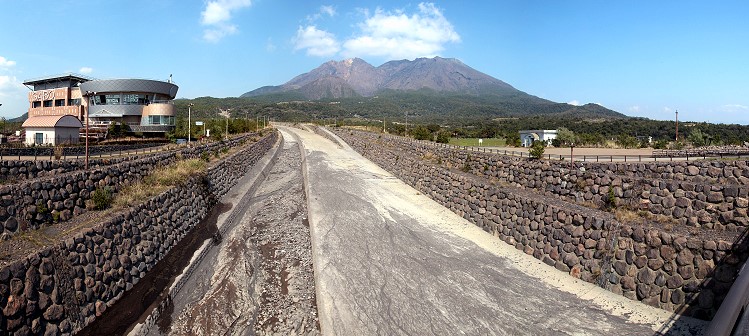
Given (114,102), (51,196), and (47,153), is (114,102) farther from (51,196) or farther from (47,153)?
Answer: (51,196)

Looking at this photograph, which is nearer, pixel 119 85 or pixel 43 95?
pixel 119 85

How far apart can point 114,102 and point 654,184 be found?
6373 centimetres

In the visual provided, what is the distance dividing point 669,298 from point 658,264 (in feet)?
2.92

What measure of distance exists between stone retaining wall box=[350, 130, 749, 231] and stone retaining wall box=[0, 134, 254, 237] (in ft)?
58.8

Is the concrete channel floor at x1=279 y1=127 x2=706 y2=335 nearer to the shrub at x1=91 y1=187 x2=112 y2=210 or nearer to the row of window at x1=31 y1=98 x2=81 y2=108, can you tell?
the shrub at x1=91 y1=187 x2=112 y2=210

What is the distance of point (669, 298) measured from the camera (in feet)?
38.4

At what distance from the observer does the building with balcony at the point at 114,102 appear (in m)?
57.9

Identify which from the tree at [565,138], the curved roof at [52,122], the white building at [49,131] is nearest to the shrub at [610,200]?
the tree at [565,138]

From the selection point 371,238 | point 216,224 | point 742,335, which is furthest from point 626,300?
point 216,224

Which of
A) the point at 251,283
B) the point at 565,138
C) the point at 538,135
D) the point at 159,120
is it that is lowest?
the point at 251,283

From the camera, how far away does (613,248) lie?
13281 millimetres

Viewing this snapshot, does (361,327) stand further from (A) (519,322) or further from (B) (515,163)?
(B) (515,163)

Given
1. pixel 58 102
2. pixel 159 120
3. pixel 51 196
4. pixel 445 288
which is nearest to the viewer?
pixel 51 196

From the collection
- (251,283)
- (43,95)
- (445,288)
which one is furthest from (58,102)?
(445,288)
